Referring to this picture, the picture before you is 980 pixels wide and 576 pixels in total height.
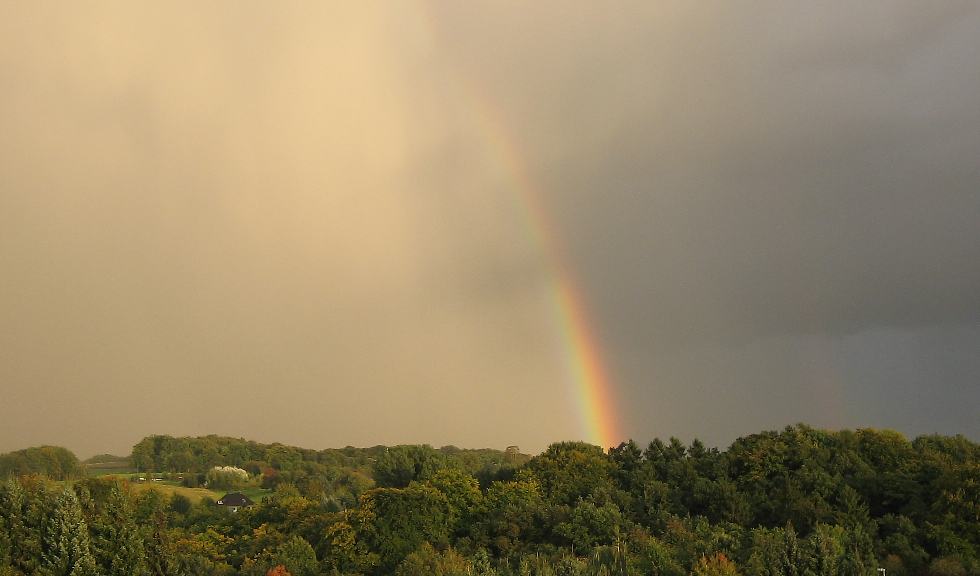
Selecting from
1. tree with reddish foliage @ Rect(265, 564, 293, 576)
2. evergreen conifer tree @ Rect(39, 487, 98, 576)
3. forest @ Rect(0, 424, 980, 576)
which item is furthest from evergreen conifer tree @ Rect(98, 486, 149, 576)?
tree with reddish foliage @ Rect(265, 564, 293, 576)

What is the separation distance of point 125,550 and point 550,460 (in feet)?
204

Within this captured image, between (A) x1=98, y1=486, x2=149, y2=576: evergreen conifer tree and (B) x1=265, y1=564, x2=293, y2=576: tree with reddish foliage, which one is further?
(B) x1=265, y1=564, x2=293, y2=576: tree with reddish foliage

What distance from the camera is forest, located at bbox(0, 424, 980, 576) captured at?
2450 inches

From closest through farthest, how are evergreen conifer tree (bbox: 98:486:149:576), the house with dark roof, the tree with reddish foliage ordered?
1. evergreen conifer tree (bbox: 98:486:149:576)
2. the tree with reddish foliage
3. the house with dark roof

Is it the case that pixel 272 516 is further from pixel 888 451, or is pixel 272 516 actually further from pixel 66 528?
pixel 888 451

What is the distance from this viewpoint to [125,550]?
61.8 metres

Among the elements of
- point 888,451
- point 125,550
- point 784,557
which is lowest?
point 125,550

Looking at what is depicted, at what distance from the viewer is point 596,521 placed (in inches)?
3211

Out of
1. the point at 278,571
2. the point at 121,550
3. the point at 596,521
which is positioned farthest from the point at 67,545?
the point at 596,521

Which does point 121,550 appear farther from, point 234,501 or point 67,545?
point 234,501

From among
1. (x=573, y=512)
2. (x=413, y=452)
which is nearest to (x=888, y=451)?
(x=573, y=512)

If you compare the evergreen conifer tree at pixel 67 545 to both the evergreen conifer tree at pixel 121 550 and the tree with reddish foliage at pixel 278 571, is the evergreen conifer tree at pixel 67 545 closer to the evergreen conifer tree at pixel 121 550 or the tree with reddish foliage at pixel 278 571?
the evergreen conifer tree at pixel 121 550

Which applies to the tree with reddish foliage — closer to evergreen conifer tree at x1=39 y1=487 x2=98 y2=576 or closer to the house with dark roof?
evergreen conifer tree at x1=39 y1=487 x2=98 y2=576

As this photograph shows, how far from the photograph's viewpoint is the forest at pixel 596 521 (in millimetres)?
62219
